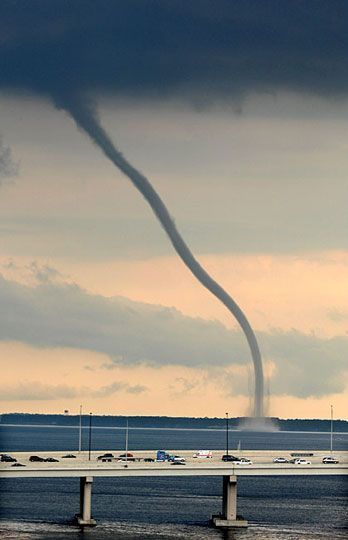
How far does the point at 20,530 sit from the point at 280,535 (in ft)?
114

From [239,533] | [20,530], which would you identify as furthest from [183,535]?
[20,530]

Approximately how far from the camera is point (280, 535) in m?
195

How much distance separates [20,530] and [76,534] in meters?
9.01

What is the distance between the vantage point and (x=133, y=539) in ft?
616

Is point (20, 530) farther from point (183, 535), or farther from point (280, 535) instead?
point (280, 535)

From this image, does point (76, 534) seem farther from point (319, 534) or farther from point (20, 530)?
point (319, 534)

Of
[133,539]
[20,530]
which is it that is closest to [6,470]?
[20,530]

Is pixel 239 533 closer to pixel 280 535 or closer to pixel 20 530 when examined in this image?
pixel 280 535

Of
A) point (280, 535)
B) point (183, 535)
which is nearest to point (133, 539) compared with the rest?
point (183, 535)

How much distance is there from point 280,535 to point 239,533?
600 cm

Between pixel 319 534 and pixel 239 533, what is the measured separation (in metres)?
10.9

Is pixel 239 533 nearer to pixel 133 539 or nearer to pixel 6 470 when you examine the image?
pixel 133 539

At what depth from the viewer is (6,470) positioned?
199 metres

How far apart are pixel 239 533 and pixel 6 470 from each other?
32.6 m
